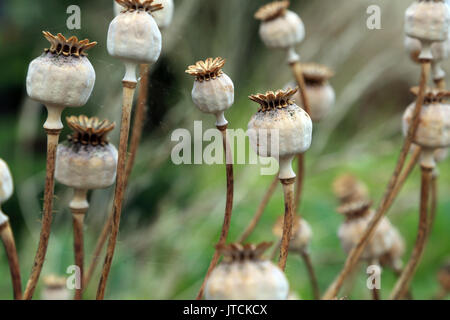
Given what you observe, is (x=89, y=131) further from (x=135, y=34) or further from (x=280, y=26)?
(x=280, y=26)

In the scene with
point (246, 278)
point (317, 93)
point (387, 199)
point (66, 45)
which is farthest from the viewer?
point (317, 93)

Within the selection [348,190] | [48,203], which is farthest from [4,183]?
[348,190]

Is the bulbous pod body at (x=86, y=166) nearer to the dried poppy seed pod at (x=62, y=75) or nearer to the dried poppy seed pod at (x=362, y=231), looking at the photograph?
the dried poppy seed pod at (x=62, y=75)

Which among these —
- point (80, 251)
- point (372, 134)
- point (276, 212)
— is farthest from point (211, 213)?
point (80, 251)

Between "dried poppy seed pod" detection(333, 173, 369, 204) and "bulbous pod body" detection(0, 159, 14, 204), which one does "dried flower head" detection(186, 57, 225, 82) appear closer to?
"bulbous pod body" detection(0, 159, 14, 204)

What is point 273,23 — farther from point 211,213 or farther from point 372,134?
point 372,134
